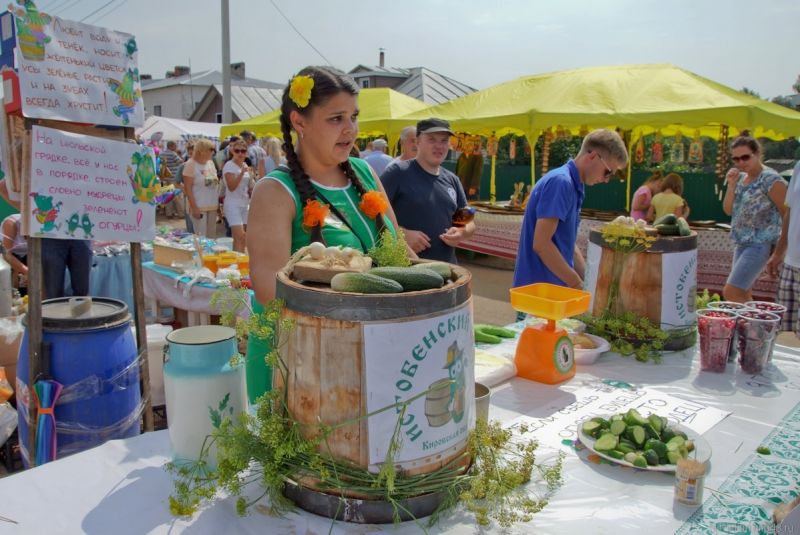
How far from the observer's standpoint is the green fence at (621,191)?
39.5ft

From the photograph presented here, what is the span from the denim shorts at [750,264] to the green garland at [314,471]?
5.19m

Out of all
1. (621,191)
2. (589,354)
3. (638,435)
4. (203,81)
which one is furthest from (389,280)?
(203,81)

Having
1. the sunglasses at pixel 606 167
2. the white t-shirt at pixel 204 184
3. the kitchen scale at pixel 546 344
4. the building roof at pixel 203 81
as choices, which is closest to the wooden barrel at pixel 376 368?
the kitchen scale at pixel 546 344

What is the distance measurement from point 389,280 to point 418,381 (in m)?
0.19

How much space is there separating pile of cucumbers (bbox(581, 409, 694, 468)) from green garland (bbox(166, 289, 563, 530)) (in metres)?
0.33

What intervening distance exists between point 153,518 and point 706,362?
5.91ft

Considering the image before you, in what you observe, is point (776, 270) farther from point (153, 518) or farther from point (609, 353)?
point (153, 518)

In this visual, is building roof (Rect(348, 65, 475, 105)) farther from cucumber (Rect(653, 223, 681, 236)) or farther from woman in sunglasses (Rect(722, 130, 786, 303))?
cucumber (Rect(653, 223, 681, 236))

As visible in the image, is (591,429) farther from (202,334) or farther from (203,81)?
(203,81)

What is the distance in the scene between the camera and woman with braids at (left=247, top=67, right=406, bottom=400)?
5.29 ft

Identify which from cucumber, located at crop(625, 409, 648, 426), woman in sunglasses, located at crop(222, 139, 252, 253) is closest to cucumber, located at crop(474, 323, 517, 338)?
cucumber, located at crop(625, 409, 648, 426)

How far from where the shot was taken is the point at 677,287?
2162mm

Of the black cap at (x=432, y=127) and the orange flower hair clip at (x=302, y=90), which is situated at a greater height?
the black cap at (x=432, y=127)

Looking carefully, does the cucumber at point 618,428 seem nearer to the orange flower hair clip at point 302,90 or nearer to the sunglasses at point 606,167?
the orange flower hair clip at point 302,90
